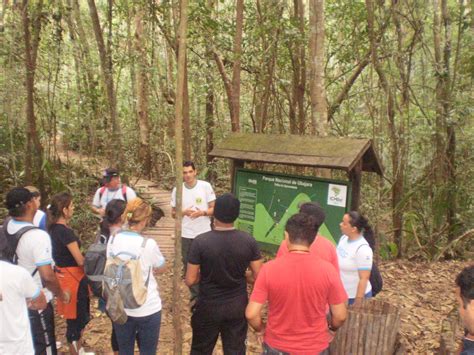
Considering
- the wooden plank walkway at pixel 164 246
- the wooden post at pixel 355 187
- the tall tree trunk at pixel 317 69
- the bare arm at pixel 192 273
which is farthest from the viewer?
the tall tree trunk at pixel 317 69

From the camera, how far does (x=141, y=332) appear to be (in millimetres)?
3318

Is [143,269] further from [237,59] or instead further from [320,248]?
[237,59]

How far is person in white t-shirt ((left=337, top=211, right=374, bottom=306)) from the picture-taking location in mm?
3803

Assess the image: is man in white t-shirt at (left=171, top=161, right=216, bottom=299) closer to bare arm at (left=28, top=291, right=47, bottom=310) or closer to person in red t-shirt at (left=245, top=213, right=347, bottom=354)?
bare arm at (left=28, top=291, right=47, bottom=310)

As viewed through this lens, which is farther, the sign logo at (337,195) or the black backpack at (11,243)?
the sign logo at (337,195)

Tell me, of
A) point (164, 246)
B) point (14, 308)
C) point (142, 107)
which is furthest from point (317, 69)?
point (142, 107)

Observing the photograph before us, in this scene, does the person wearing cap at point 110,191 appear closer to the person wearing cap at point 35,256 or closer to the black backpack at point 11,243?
the person wearing cap at point 35,256

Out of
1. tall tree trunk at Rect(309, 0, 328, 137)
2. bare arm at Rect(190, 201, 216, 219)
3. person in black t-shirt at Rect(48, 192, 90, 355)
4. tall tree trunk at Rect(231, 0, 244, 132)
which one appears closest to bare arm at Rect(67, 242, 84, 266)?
person in black t-shirt at Rect(48, 192, 90, 355)

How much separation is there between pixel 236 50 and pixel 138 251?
5.37 metres

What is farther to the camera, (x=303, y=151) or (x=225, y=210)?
(x=303, y=151)

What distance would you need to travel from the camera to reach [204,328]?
3385 millimetres

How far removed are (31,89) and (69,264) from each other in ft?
15.5

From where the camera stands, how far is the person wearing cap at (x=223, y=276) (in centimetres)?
318

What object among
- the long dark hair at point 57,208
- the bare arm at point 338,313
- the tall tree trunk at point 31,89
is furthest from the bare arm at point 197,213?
the tall tree trunk at point 31,89
